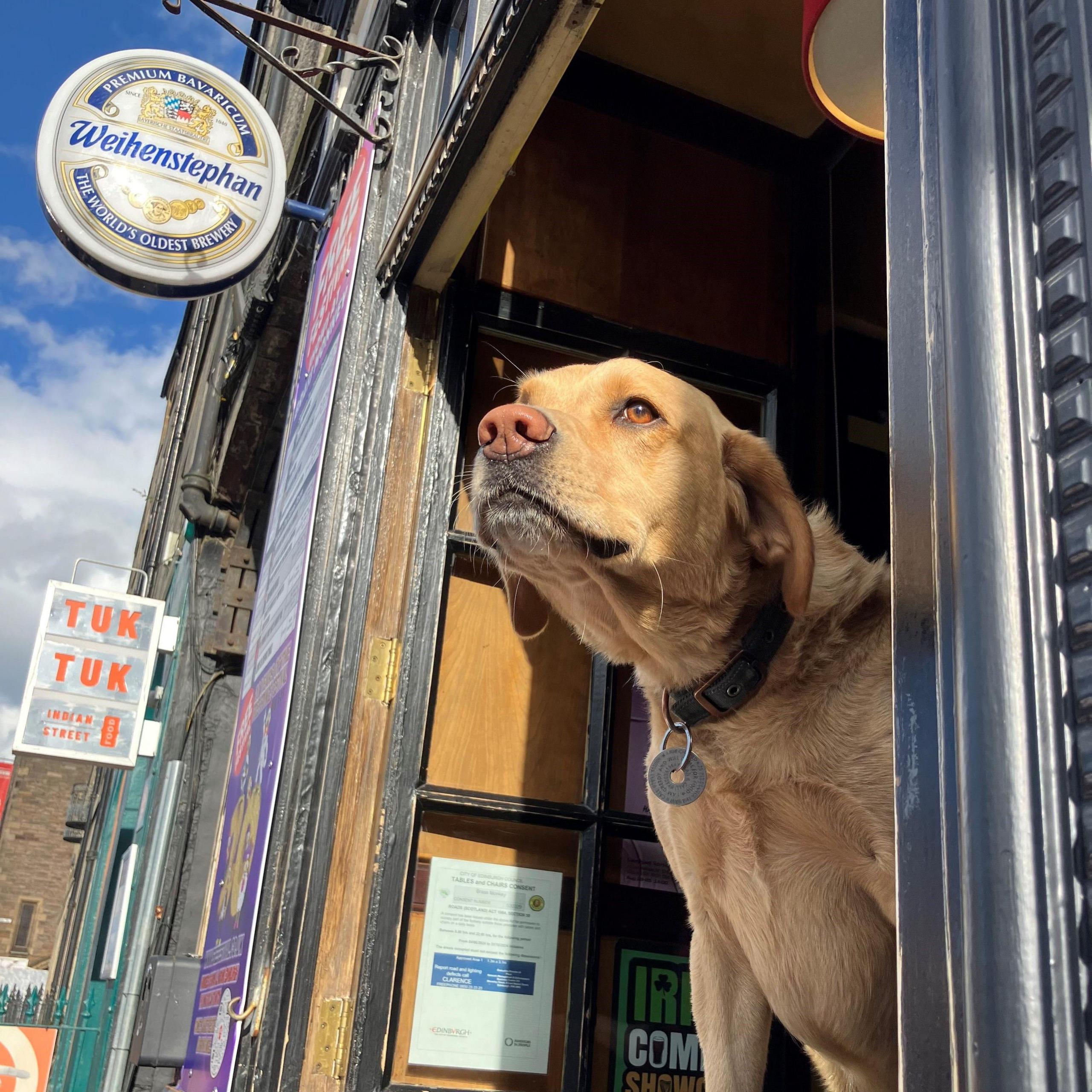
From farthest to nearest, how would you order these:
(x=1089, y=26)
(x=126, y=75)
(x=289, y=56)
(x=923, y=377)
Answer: (x=289, y=56)
(x=126, y=75)
(x=923, y=377)
(x=1089, y=26)

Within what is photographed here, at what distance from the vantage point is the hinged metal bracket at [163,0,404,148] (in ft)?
12.4

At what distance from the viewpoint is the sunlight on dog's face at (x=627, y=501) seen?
211cm

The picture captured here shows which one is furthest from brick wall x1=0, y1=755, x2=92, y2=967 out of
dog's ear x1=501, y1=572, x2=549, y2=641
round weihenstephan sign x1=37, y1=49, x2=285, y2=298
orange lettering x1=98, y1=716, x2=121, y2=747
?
dog's ear x1=501, y1=572, x2=549, y2=641

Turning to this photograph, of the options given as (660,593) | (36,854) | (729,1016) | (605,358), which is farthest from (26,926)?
(660,593)

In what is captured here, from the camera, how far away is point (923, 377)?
929 mm

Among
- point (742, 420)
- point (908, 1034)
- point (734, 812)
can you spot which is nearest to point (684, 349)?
point (742, 420)

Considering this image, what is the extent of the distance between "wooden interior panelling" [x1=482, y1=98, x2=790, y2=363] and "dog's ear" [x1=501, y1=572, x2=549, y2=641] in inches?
44.6

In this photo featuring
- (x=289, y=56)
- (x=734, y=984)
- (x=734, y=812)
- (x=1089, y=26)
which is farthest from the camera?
(x=289, y=56)

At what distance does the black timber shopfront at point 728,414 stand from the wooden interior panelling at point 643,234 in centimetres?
1

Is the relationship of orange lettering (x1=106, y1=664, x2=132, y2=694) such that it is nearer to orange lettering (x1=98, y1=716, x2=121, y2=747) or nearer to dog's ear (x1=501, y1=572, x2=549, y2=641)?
orange lettering (x1=98, y1=716, x2=121, y2=747)

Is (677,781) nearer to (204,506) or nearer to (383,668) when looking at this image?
(383,668)

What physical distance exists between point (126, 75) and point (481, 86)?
2.58 m

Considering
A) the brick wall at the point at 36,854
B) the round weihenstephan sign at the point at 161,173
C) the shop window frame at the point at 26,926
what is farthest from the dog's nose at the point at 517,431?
the shop window frame at the point at 26,926

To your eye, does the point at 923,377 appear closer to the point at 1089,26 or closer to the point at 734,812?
the point at 1089,26
